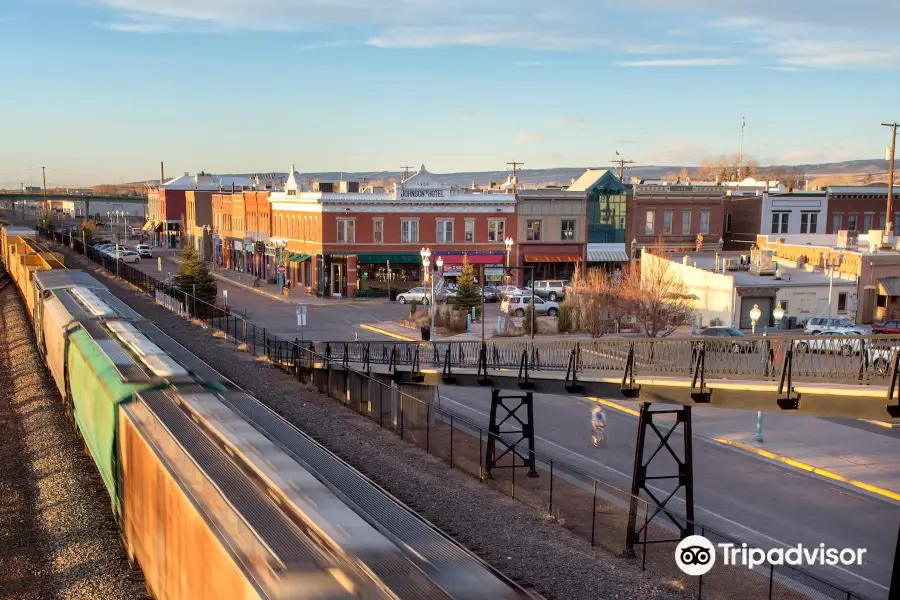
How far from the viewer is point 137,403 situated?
13.0m

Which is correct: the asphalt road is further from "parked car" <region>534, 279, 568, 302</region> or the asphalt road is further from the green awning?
the green awning

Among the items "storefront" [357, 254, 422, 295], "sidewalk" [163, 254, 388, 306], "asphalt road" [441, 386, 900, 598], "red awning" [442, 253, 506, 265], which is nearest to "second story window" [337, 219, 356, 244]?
"storefront" [357, 254, 422, 295]

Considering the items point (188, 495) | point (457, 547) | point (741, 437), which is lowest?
point (741, 437)

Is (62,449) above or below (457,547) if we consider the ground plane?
below

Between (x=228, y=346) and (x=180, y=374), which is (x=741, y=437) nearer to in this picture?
(x=180, y=374)

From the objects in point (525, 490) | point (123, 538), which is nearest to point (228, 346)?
point (525, 490)

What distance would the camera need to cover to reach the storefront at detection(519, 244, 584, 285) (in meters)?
64.1

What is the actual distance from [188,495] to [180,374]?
6606 mm

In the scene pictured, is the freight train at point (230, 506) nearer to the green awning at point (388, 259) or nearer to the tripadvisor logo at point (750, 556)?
the tripadvisor logo at point (750, 556)

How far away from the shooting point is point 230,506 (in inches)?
336

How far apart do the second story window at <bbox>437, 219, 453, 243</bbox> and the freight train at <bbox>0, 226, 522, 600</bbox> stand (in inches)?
1812

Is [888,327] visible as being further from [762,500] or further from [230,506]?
[230,506]

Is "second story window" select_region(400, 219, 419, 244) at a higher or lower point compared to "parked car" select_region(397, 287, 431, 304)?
higher

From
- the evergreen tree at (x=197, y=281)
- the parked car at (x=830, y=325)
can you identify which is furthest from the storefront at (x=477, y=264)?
the parked car at (x=830, y=325)
